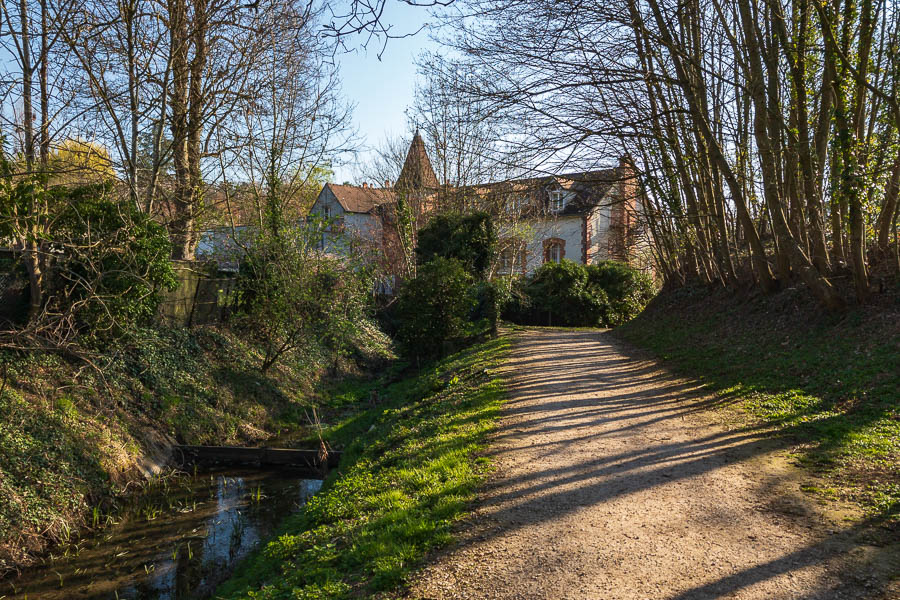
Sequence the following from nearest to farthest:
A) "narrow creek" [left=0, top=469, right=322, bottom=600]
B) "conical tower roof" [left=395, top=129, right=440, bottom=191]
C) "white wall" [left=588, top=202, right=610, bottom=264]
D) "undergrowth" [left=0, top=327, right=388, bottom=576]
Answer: "narrow creek" [left=0, top=469, right=322, bottom=600] → "undergrowth" [left=0, top=327, right=388, bottom=576] → "conical tower roof" [left=395, top=129, right=440, bottom=191] → "white wall" [left=588, top=202, right=610, bottom=264]

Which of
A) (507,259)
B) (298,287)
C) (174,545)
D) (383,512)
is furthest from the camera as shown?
(507,259)

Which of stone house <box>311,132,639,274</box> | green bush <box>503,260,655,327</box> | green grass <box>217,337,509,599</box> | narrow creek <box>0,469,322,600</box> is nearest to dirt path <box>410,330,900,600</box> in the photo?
green grass <box>217,337,509,599</box>

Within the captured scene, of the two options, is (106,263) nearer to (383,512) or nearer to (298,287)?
(298,287)

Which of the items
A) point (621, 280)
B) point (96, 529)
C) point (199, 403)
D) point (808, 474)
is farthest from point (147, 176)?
point (621, 280)

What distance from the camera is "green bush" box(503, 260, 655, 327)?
1160 inches

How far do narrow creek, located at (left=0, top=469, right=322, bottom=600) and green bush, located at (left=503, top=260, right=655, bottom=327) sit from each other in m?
20.2

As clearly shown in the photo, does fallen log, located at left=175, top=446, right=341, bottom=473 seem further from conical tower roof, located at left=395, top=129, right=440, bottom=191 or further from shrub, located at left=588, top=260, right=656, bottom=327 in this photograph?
conical tower roof, located at left=395, top=129, right=440, bottom=191

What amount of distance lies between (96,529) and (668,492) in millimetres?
7520

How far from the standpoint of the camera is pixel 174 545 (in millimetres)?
7793

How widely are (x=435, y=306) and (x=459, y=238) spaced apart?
238 inches

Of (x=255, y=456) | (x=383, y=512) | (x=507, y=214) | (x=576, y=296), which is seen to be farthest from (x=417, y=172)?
(x=383, y=512)

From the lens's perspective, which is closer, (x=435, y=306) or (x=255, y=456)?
(x=255, y=456)

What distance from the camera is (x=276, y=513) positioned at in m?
8.94

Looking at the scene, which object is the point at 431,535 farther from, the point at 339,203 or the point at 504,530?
the point at 339,203
